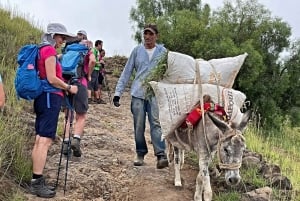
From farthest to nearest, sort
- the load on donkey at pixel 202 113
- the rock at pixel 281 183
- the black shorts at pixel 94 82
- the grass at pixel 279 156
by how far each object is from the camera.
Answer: the black shorts at pixel 94 82 < the grass at pixel 279 156 < the rock at pixel 281 183 < the load on donkey at pixel 202 113

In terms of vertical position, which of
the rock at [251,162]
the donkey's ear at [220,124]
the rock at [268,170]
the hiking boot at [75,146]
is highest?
the donkey's ear at [220,124]

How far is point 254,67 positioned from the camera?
16.0 metres

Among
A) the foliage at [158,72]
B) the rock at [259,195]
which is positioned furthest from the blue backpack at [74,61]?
the rock at [259,195]

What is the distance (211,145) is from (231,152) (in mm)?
469

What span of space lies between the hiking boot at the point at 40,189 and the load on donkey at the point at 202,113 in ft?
5.34

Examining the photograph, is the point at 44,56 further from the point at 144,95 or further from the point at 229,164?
the point at 229,164

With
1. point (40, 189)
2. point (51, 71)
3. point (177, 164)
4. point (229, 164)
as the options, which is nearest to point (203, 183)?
point (229, 164)

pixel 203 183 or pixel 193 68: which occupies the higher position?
pixel 193 68

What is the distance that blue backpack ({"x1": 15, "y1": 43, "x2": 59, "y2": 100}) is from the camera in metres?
5.81

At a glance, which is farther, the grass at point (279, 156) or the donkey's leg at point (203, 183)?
the grass at point (279, 156)

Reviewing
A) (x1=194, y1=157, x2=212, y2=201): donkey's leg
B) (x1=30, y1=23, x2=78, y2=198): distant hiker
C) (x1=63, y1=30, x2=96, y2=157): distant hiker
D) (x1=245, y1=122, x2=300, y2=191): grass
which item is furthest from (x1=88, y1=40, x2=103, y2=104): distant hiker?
(x1=194, y1=157, x2=212, y2=201): donkey's leg

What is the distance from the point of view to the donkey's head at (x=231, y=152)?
5.55 m

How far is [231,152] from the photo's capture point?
5.63m

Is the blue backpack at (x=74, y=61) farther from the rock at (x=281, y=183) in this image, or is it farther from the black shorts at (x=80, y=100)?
the rock at (x=281, y=183)
